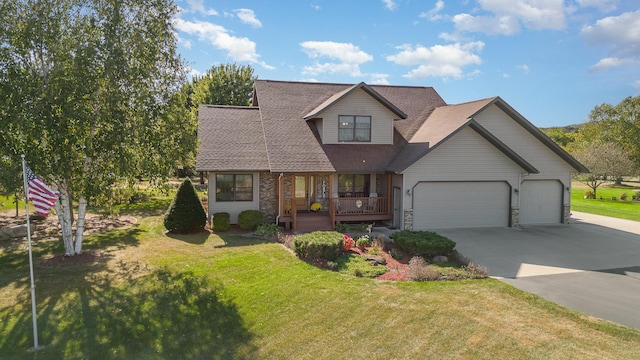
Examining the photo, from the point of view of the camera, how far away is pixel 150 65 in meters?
13.3

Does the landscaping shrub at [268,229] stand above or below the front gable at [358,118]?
below

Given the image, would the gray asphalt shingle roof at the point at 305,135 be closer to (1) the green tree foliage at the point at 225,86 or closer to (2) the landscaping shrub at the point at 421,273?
(2) the landscaping shrub at the point at 421,273

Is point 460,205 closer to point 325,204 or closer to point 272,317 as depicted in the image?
point 325,204

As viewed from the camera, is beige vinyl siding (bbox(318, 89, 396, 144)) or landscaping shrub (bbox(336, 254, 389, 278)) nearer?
landscaping shrub (bbox(336, 254, 389, 278))

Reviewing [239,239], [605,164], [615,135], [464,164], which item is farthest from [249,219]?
[615,135]

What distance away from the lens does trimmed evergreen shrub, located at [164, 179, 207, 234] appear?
17.2 meters

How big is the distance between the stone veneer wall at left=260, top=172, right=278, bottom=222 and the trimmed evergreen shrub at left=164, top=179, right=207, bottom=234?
293 centimetres

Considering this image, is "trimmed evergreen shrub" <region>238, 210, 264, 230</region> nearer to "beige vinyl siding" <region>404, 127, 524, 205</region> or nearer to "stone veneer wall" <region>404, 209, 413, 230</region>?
"stone veneer wall" <region>404, 209, 413, 230</region>

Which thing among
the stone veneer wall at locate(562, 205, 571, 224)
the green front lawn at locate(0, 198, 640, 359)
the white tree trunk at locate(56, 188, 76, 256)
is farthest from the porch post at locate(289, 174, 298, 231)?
the stone veneer wall at locate(562, 205, 571, 224)

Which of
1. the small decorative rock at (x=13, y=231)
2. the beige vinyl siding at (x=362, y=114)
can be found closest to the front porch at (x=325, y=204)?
the beige vinyl siding at (x=362, y=114)

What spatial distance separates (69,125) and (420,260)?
11831 millimetres

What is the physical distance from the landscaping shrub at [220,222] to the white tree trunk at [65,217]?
5514 mm

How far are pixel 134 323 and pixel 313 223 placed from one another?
9951mm

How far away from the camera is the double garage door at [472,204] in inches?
719
